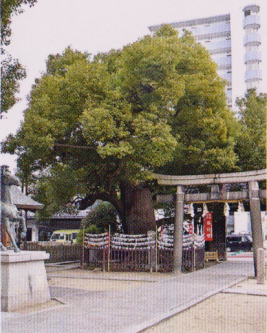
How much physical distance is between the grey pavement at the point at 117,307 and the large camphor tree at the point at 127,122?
418 cm

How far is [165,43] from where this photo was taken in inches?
531

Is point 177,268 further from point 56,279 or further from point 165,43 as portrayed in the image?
point 165,43

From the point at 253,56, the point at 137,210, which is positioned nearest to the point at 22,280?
the point at 137,210

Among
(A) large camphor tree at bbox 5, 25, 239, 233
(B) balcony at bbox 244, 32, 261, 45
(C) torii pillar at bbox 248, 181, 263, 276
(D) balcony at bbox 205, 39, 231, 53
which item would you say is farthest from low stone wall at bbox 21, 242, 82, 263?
(D) balcony at bbox 205, 39, 231, 53

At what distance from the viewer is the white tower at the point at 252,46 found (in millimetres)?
47500

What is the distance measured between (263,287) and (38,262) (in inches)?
248

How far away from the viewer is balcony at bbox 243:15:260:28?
154ft

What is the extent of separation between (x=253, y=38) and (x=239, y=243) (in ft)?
91.0

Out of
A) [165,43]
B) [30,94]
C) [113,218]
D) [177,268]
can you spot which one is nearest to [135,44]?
[165,43]

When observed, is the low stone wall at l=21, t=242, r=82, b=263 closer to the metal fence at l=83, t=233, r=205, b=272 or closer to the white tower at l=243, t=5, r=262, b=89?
the metal fence at l=83, t=233, r=205, b=272

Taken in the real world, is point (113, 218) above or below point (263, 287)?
above

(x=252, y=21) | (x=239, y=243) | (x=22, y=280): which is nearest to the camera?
(x=22, y=280)

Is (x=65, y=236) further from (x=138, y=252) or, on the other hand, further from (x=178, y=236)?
(x=178, y=236)

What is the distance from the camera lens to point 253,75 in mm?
48219
